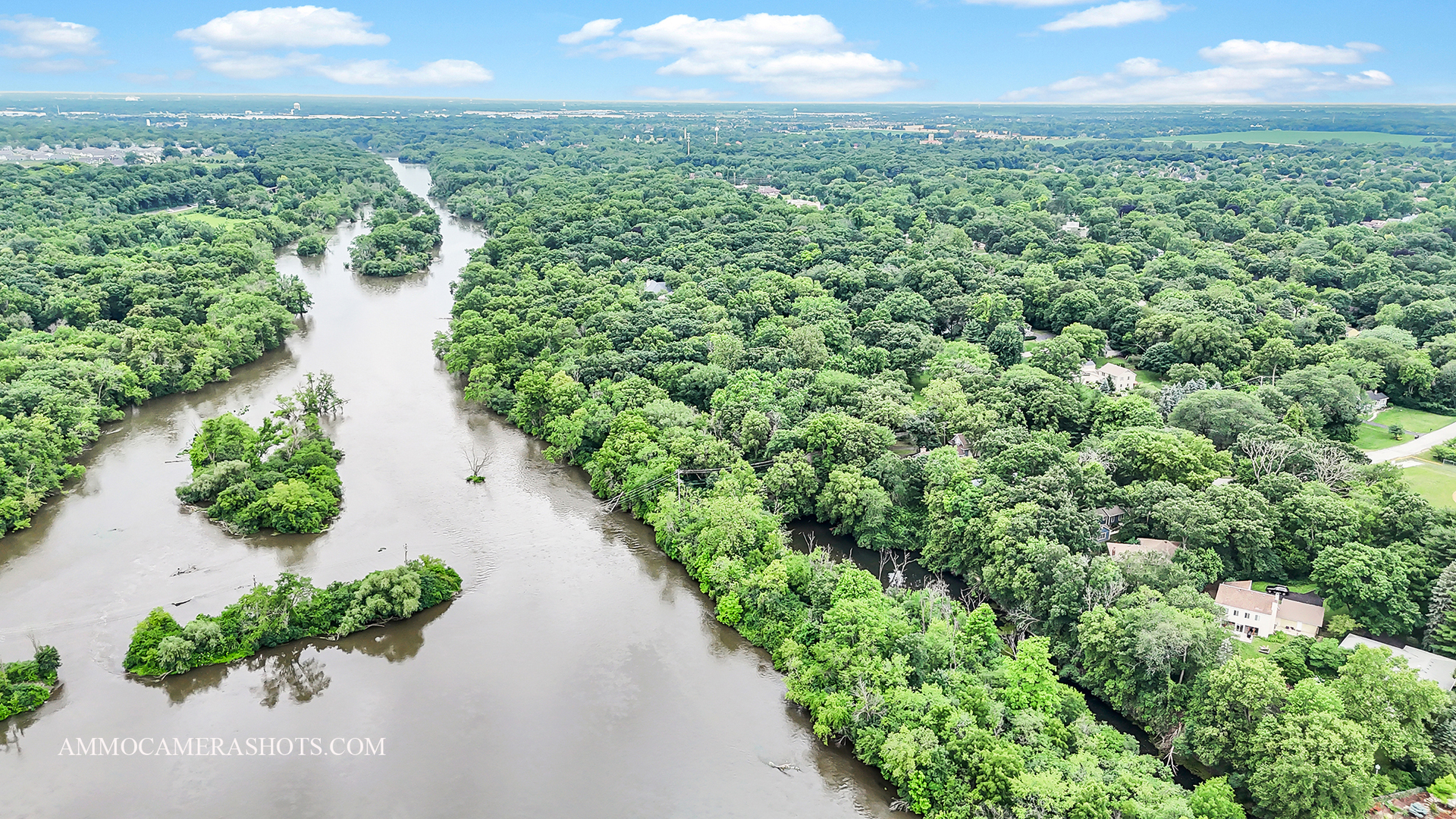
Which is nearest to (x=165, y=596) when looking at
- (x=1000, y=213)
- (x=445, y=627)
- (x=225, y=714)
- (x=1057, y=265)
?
(x=225, y=714)

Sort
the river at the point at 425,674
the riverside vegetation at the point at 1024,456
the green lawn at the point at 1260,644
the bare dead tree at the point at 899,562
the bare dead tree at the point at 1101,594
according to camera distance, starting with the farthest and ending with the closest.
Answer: the bare dead tree at the point at 899,562 → the bare dead tree at the point at 1101,594 → the green lawn at the point at 1260,644 → the river at the point at 425,674 → the riverside vegetation at the point at 1024,456

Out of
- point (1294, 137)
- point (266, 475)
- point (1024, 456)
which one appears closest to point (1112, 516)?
point (1024, 456)

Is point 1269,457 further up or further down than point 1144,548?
further up

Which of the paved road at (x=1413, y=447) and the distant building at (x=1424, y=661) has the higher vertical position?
the paved road at (x=1413, y=447)

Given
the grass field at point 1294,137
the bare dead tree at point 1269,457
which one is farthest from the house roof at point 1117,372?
the grass field at point 1294,137

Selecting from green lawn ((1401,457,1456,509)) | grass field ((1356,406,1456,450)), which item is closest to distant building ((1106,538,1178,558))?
green lawn ((1401,457,1456,509))

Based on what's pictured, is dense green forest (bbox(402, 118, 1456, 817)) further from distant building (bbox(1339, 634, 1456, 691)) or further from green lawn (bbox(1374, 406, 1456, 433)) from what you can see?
green lawn (bbox(1374, 406, 1456, 433))

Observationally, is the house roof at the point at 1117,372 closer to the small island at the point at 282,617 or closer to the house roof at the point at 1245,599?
the house roof at the point at 1245,599

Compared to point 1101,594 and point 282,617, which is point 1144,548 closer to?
point 1101,594
